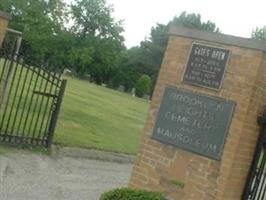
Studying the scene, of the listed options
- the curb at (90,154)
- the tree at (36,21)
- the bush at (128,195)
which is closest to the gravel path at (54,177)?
the curb at (90,154)

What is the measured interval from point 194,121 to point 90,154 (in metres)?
5.47

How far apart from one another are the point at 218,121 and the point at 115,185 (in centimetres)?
389

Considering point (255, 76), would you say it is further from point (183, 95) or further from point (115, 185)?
point (115, 185)

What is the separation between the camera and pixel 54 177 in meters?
10.7

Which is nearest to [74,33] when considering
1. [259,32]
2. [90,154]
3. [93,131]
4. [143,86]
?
[143,86]

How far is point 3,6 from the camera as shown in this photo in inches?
2334

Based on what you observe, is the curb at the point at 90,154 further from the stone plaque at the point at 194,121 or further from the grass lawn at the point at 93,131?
the stone plaque at the point at 194,121

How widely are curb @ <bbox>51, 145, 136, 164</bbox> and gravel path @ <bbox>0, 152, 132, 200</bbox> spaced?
204 mm

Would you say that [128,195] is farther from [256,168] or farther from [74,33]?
[74,33]

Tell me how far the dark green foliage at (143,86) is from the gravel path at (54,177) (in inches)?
1919

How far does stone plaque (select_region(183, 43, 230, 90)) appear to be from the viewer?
835 cm

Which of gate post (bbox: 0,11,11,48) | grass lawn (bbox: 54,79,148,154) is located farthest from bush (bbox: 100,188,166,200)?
grass lawn (bbox: 54,79,148,154)

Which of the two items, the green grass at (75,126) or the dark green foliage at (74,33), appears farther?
the dark green foliage at (74,33)

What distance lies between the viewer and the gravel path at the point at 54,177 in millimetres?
9391
